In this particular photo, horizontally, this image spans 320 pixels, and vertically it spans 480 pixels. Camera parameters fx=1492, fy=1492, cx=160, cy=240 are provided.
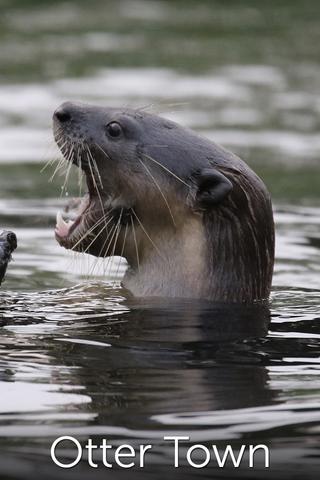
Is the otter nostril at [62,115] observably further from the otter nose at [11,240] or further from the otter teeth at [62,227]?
the otter nose at [11,240]

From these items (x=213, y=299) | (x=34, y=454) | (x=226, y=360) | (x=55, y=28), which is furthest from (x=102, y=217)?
(x=55, y=28)

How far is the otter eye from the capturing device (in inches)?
233

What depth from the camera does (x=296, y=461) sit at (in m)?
4.07

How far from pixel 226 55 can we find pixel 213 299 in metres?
9.30

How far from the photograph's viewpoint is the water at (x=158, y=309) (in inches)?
168

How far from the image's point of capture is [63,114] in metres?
5.84

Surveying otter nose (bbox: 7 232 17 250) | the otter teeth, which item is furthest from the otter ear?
otter nose (bbox: 7 232 17 250)

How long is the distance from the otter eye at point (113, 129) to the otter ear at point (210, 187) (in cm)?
36

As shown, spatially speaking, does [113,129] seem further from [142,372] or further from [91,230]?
[142,372]

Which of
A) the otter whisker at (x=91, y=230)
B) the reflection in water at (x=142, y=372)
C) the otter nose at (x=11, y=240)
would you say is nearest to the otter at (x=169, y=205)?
the otter whisker at (x=91, y=230)

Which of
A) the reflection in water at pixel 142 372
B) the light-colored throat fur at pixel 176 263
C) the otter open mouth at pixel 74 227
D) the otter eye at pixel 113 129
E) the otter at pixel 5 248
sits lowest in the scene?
the reflection in water at pixel 142 372

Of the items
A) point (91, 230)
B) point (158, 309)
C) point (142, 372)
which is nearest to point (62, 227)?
point (91, 230)

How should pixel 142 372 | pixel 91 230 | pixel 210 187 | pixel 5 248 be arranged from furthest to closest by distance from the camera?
pixel 91 230
pixel 210 187
pixel 5 248
pixel 142 372

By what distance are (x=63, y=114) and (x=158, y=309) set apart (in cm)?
85
